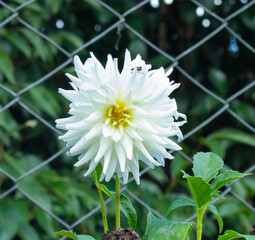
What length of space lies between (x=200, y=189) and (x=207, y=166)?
51 mm

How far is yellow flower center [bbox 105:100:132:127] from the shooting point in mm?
409

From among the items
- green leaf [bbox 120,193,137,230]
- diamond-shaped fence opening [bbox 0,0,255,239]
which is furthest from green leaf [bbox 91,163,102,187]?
diamond-shaped fence opening [bbox 0,0,255,239]

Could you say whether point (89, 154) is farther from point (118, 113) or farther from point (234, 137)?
point (234, 137)

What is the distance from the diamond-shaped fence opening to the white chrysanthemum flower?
702mm

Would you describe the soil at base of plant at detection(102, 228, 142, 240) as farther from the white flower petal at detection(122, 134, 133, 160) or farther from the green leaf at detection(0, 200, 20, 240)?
the green leaf at detection(0, 200, 20, 240)

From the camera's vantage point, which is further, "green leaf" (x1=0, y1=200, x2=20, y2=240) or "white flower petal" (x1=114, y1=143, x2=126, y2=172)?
"green leaf" (x1=0, y1=200, x2=20, y2=240)

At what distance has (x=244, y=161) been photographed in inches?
59.7

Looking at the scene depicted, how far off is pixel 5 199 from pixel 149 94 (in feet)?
2.76

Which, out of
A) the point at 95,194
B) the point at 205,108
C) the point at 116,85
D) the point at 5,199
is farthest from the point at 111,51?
the point at 116,85

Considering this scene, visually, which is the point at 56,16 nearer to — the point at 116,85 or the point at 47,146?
the point at 47,146

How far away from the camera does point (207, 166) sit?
18.1 inches

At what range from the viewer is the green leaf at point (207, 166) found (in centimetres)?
45

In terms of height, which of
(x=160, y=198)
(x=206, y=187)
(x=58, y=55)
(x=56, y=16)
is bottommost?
(x=160, y=198)

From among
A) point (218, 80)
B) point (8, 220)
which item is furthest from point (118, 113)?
point (218, 80)
